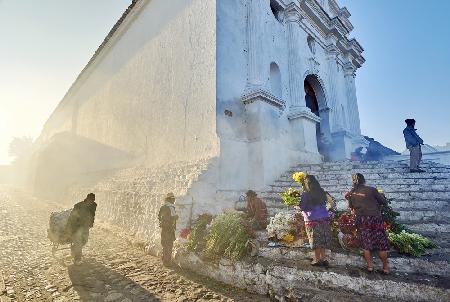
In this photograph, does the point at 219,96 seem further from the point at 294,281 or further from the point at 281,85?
the point at 294,281

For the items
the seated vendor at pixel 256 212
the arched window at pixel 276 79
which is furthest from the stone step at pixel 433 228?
the arched window at pixel 276 79

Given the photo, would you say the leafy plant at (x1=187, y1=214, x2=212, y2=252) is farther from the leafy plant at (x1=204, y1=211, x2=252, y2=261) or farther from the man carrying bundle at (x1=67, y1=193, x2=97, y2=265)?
the man carrying bundle at (x1=67, y1=193, x2=97, y2=265)

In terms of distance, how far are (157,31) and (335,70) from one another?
9915mm

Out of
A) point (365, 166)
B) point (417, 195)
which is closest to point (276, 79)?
point (365, 166)

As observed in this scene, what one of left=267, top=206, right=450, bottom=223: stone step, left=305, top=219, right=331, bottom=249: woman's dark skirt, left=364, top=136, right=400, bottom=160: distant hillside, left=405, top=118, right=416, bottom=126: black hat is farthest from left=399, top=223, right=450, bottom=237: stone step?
left=364, top=136, right=400, bottom=160: distant hillside

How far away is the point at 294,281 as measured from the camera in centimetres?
401

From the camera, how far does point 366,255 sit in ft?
12.8

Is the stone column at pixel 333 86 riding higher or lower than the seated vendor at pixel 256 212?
higher

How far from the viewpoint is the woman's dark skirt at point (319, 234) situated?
4.20 meters

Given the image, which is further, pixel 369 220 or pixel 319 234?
pixel 319 234

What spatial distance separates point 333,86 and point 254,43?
7.37 meters

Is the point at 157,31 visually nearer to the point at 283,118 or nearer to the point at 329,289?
the point at 283,118

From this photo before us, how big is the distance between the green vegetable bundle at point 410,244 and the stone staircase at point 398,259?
0.34ft

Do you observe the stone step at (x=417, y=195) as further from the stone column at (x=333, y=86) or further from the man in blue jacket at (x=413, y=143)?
the stone column at (x=333, y=86)
